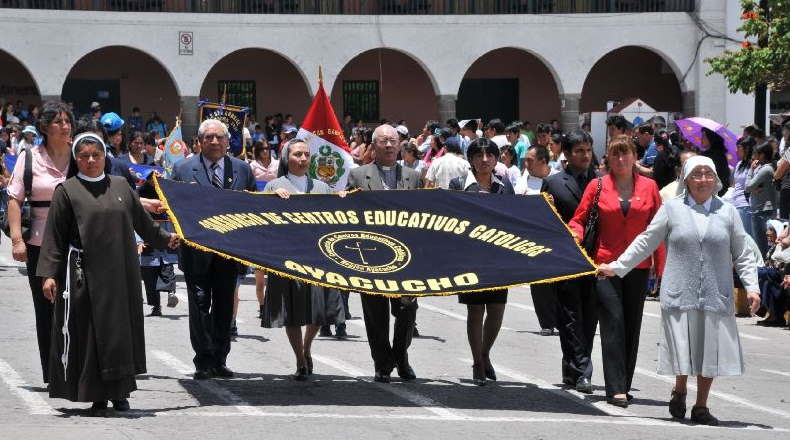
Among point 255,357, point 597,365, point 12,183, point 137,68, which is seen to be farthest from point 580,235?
point 137,68

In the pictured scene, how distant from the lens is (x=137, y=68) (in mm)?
40562

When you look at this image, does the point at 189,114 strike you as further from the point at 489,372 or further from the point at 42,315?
the point at 42,315

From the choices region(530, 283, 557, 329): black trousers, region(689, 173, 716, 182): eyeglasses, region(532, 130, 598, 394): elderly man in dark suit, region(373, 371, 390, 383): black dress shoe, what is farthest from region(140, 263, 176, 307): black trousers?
region(689, 173, 716, 182): eyeglasses

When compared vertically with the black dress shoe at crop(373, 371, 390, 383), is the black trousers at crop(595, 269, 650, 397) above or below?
above

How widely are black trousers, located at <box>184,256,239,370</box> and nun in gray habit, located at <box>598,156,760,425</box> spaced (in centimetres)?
308

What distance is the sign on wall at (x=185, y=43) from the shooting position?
120 feet

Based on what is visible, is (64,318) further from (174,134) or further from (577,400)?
(174,134)

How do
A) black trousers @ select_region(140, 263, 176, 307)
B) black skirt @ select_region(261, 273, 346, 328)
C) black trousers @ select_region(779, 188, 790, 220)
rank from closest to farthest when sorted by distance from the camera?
black skirt @ select_region(261, 273, 346, 328), black trousers @ select_region(140, 263, 176, 307), black trousers @ select_region(779, 188, 790, 220)

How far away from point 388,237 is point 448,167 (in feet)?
10.1

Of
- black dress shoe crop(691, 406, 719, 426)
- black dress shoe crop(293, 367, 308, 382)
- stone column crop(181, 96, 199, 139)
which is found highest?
stone column crop(181, 96, 199, 139)

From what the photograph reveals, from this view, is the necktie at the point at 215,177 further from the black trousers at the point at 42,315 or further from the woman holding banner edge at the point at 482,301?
the woman holding banner edge at the point at 482,301

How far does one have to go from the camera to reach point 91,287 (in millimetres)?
8852

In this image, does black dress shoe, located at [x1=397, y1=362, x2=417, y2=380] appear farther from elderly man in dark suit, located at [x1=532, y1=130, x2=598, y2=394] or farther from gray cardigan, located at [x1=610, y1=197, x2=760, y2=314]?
gray cardigan, located at [x1=610, y1=197, x2=760, y2=314]

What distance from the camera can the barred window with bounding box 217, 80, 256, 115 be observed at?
41.2 m
